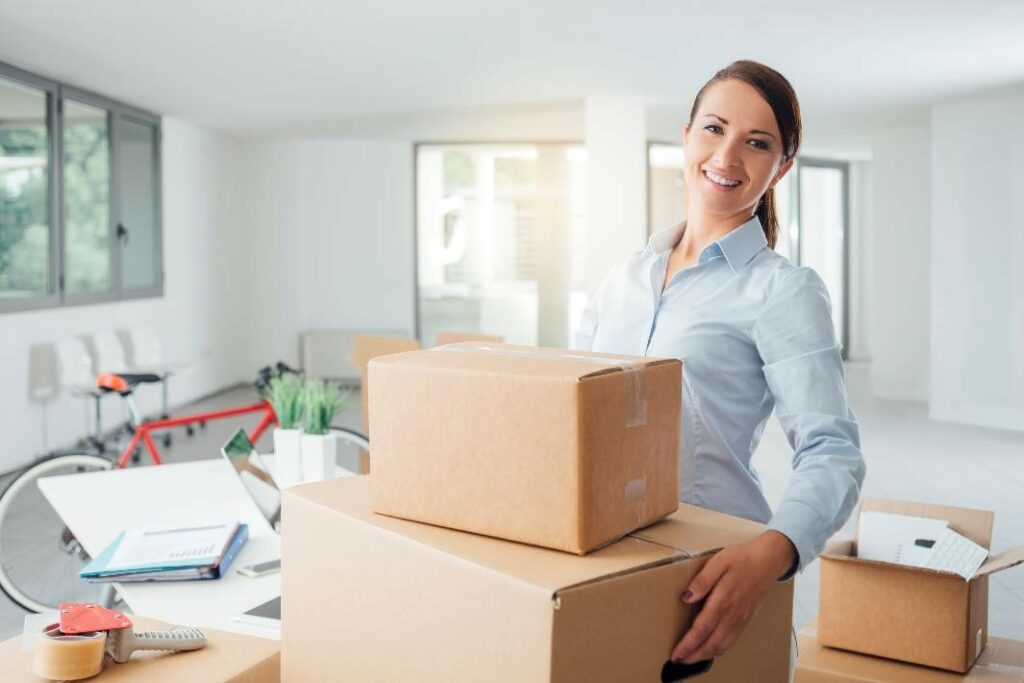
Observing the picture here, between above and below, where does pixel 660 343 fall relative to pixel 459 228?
below

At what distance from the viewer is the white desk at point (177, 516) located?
5.84ft

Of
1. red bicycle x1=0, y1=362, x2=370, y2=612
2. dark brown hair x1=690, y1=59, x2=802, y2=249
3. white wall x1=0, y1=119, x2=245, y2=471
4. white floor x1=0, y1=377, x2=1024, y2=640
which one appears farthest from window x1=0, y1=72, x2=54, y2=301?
dark brown hair x1=690, y1=59, x2=802, y2=249

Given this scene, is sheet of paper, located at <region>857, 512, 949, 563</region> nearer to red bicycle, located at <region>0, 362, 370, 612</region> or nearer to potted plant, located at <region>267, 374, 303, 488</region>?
potted plant, located at <region>267, 374, 303, 488</region>

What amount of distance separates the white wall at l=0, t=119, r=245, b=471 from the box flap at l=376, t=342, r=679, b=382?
607 cm

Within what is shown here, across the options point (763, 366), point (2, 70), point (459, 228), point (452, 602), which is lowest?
point (452, 602)

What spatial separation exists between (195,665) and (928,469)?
600 centimetres

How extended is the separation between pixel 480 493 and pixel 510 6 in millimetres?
4848

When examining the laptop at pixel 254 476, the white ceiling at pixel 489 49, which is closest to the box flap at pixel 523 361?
the laptop at pixel 254 476

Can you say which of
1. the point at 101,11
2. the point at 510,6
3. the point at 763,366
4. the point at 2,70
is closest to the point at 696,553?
the point at 763,366

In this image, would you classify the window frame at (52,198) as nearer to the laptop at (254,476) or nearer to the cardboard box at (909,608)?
the laptop at (254,476)

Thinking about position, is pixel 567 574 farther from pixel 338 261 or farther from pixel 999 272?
pixel 338 261

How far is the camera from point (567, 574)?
81cm

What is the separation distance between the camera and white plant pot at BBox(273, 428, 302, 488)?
2.49 metres

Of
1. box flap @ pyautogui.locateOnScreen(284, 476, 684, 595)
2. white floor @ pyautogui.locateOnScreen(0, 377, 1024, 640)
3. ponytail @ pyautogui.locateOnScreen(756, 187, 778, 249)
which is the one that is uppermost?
ponytail @ pyautogui.locateOnScreen(756, 187, 778, 249)
